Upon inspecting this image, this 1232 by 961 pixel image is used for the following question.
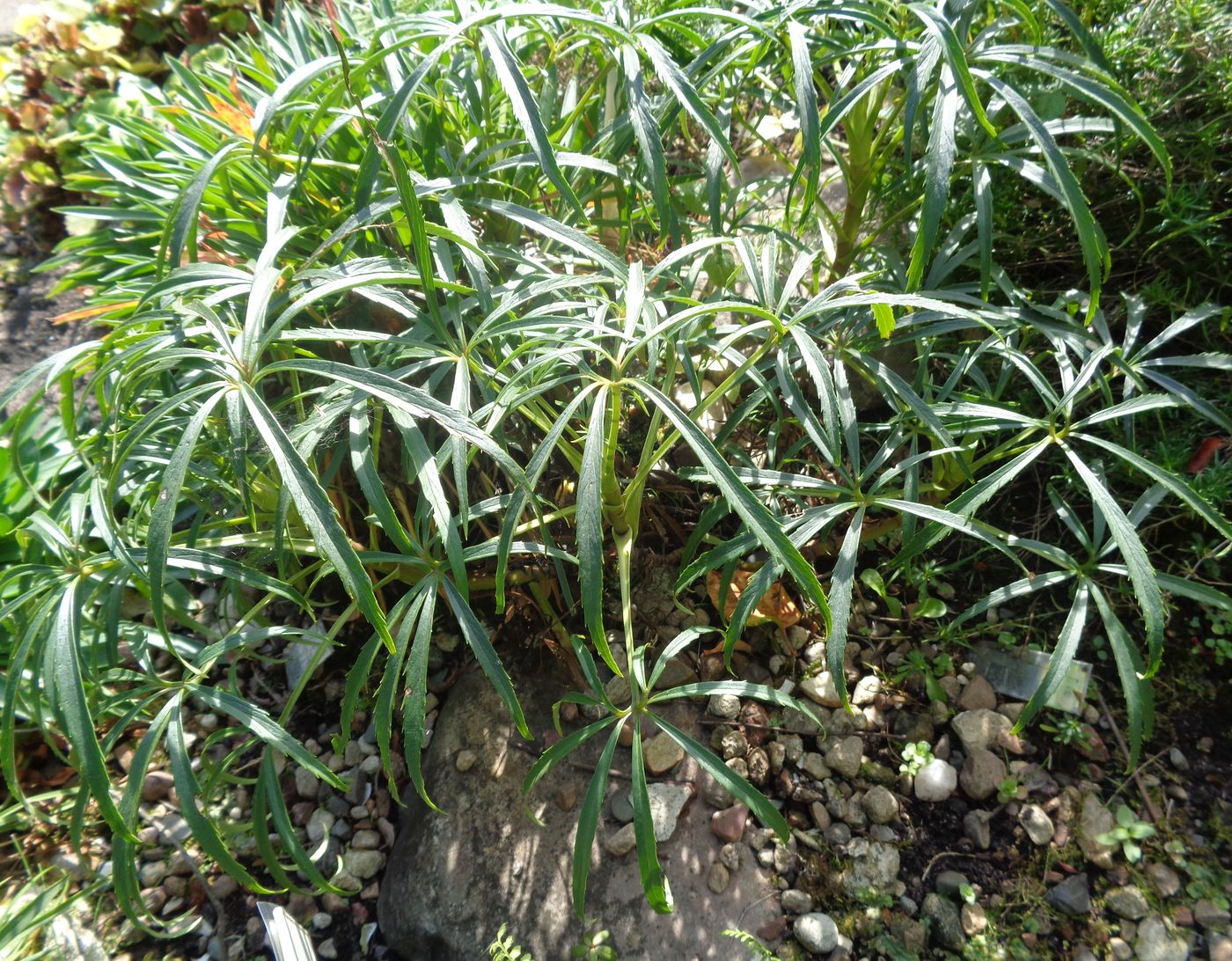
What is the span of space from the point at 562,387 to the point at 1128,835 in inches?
45.0

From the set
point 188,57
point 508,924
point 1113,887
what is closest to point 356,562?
point 508,924

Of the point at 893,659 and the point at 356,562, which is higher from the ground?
the point at 356,562

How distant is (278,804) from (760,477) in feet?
2.71

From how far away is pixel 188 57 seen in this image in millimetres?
2908

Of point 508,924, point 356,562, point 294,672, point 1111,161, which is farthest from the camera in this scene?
point 294,672

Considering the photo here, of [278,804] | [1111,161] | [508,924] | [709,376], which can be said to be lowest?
[508,924]

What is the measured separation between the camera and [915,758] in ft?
4.30

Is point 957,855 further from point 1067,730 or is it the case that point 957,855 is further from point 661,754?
point 661,754

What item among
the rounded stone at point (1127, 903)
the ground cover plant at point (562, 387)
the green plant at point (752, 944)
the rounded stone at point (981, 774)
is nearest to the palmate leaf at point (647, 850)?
the ground cover plant at point (562, 387)

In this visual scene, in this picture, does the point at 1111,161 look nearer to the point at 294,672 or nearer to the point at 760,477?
the point at 760,477

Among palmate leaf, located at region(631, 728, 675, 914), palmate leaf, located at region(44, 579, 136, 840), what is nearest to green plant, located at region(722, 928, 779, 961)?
palmate leaf, located at region(631, 728, 675, 914)

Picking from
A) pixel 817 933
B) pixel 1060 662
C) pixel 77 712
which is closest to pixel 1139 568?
pixel 1060 662

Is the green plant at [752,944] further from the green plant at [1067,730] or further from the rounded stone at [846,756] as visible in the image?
the green plant at [1067,730]

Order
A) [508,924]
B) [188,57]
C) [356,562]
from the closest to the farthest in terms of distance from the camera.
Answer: [356,562]
[508,924]
[188,57]
